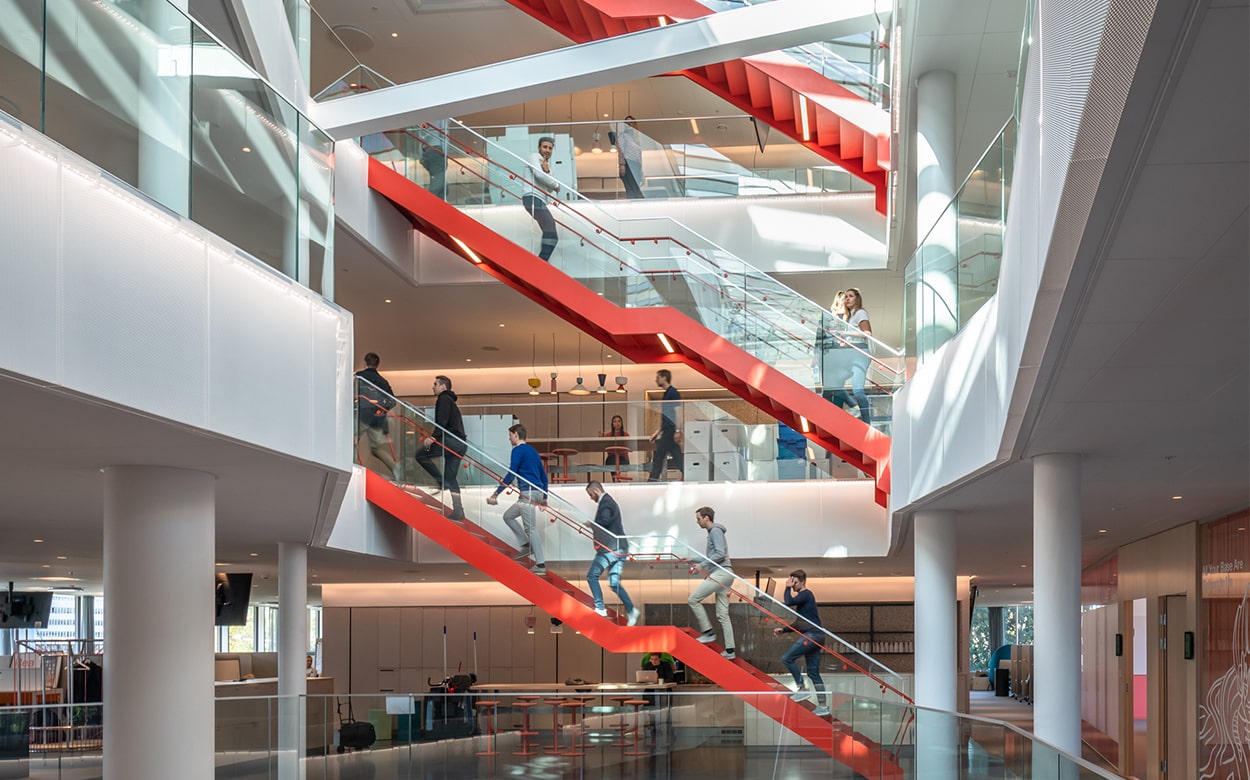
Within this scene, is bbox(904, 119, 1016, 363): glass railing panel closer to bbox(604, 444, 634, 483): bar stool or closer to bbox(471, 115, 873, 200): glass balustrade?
bbox(604, 444, 634, 483): bar stool

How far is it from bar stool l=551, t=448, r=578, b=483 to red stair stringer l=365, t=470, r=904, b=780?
2813 mm

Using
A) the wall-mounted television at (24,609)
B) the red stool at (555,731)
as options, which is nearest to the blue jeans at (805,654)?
the red stool at (555,731)

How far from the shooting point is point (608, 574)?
47.8 ft

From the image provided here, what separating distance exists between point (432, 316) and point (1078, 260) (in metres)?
17.3

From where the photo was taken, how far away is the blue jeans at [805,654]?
1329 cm

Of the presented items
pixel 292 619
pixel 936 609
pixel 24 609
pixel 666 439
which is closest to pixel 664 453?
pixel 666 439

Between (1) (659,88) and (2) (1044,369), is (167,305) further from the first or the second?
(1) (659,88)

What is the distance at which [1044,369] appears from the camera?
6.34 metres

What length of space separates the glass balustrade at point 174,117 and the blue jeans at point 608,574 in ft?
20.4

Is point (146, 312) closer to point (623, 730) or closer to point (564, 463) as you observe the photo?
point (623, 730)

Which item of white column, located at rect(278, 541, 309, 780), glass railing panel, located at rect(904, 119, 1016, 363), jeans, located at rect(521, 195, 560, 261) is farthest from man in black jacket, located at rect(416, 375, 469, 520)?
glass railing panel, located at rect(904, 119, 1016, 363)

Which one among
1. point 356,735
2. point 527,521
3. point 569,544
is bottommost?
point 356,735

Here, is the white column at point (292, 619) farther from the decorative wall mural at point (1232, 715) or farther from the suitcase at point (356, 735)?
the decorative wall mural at point (1232, 715)

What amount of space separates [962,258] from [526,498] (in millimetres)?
7303
